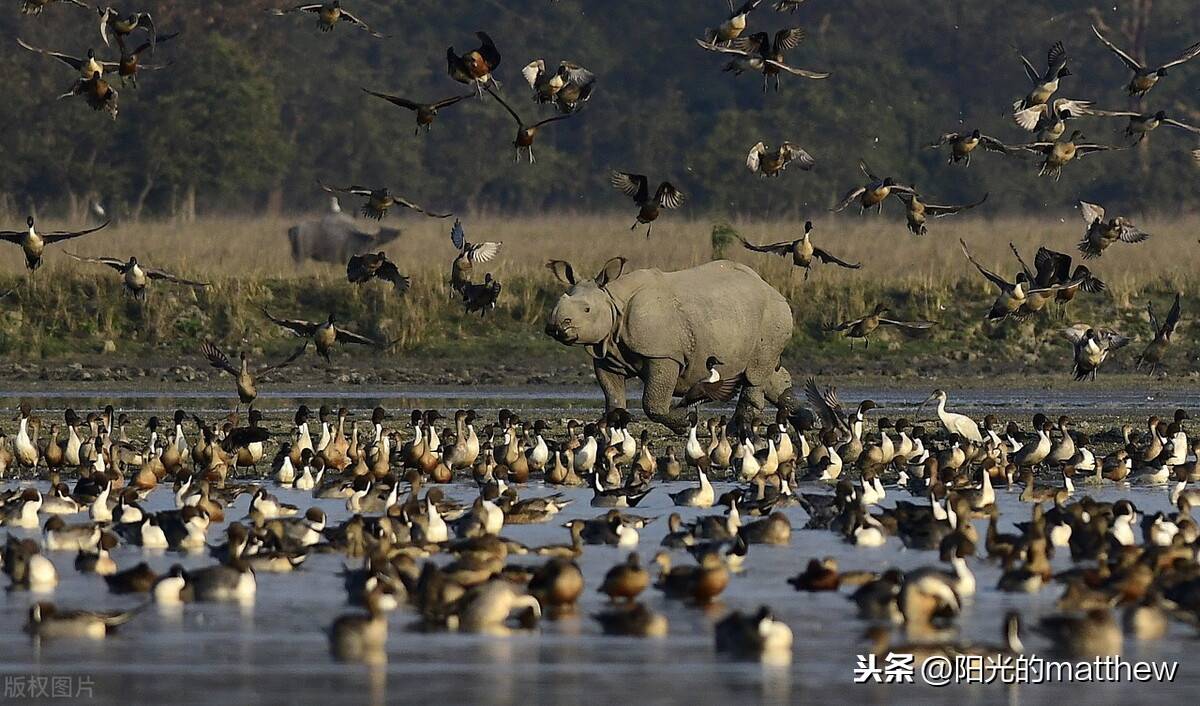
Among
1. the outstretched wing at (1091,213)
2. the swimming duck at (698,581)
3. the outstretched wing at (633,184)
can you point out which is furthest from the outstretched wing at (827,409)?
the swimming duck at (698,581)

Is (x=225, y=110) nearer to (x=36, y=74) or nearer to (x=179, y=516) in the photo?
(x=36, y=74)

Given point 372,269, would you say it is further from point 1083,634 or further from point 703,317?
point 1083,634

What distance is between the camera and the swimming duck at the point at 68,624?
1276 centimetres

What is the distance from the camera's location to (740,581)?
1487cm

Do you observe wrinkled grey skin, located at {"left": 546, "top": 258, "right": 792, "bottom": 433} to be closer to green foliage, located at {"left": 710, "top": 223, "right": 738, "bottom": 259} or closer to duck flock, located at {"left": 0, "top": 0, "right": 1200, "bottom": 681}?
duck flock, located at {"left": 0, "top": 0, "right": 1200, "bottom": 681}

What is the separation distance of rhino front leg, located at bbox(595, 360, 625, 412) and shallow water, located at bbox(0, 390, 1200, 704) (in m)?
10.1

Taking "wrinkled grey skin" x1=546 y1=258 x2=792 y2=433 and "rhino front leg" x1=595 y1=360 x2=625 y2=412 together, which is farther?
"rhino front leg" x1=595 y1=360 x2=625 y2=412

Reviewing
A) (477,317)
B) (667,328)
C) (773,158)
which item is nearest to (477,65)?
(773,158)

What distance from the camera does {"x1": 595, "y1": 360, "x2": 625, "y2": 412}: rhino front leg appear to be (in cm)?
2552

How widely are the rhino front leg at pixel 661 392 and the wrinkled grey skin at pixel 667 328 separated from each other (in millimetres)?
10

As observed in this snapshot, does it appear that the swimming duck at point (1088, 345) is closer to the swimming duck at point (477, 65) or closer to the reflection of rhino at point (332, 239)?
the swimming duck at point (477, 65)

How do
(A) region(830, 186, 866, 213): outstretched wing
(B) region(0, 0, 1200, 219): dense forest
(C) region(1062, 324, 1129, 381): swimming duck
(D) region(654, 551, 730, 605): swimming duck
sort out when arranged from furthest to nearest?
(B) region(0, 0, 1200, 219): dense forest
(C) region(1062, 324, 1129, 381): swimming duck
(A) region(830, 186, 866, 213): outstretched wing
(D) region(654, 551, 730, 605): swimming duck

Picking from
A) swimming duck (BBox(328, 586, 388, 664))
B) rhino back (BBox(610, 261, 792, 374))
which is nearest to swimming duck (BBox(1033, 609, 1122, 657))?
swimming duck (BBox(328, 586, 388, 664))

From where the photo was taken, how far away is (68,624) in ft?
42.0
